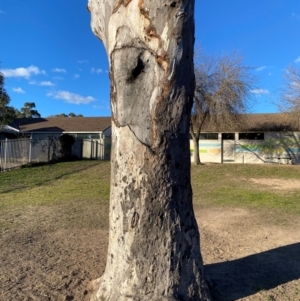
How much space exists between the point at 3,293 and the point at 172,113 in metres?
2.79

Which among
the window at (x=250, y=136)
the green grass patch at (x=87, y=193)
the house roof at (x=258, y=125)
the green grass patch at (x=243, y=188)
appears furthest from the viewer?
the window at (x=250, y=136)

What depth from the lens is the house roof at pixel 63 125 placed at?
31653 millimetres

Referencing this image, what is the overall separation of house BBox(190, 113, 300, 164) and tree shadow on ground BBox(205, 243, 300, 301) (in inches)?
830

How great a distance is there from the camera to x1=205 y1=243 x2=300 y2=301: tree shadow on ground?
3775 mm

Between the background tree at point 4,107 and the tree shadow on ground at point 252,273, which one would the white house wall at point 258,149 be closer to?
the background tree at point 4,107

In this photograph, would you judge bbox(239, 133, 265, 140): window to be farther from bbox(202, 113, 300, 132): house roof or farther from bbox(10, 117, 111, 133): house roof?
bbox(10, 117, 111, 133): house roof

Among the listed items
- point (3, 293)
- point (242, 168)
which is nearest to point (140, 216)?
point (3, 293)

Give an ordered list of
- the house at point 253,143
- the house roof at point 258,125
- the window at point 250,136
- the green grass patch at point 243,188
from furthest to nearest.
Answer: the window at point 250,136 < the house at point 253,143 < the house roof at point 258,125 < the green grass patch at point 243,188

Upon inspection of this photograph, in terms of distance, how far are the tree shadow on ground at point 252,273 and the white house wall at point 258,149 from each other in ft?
75.5

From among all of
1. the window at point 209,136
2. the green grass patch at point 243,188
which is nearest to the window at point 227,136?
the window at point 209,136

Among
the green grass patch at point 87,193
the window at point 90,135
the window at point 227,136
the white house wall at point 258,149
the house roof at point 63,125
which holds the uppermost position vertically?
the house roof at point 63,125

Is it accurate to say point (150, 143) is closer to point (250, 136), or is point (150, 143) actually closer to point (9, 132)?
point (250, 136)

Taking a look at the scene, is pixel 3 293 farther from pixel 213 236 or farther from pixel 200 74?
pixel 200 74

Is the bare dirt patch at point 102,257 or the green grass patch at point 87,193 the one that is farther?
the green grass patch at point 87,193
